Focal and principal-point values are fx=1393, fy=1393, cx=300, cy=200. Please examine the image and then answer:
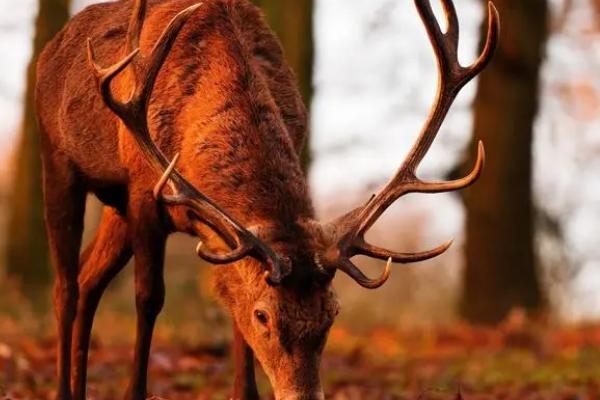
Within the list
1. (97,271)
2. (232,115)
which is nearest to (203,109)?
(232,115)

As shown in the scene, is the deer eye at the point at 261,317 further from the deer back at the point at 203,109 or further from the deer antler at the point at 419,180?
the deer back at the point at 203,109

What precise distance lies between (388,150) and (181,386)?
1090 cm

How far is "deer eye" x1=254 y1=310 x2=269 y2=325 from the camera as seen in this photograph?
21.7ft

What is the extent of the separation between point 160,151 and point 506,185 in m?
8.64

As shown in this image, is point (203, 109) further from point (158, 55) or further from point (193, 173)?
point (158, 55)

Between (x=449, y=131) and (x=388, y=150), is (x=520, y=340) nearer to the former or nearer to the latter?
(x=449, y=131)

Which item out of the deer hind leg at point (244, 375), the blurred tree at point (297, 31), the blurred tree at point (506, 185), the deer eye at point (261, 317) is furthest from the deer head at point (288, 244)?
the blurred tree at point (506, 185)

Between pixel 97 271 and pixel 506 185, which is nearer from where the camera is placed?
pixel 97 271

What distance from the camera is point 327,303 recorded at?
257 inches

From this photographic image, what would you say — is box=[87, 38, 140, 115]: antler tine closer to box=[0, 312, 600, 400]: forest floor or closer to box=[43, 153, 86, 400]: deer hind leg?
box=[43, 153, 86, 400]: deer hind leg

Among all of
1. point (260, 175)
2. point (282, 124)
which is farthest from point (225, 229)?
point (282, 124)

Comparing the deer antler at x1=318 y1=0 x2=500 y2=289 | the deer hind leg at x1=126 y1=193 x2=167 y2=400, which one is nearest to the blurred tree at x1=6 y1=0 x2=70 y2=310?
the deer hind leg at x1=126 y1=193 x2=167 y2=400

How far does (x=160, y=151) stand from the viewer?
23.6 ft

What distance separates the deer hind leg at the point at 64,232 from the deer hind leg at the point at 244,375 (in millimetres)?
1010
